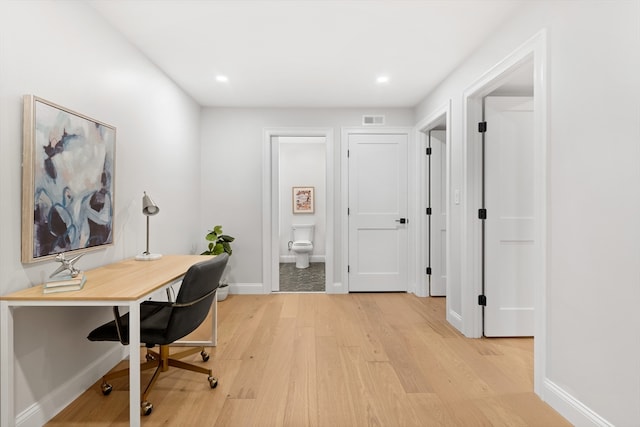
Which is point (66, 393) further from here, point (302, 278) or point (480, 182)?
point (302, 278)

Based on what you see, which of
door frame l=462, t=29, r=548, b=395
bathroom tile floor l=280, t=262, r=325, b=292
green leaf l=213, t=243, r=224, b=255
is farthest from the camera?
bathroom tile floor l=280, t=262, r=325, b=292

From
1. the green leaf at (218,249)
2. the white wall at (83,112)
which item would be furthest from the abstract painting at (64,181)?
the green leaf at (218,249)

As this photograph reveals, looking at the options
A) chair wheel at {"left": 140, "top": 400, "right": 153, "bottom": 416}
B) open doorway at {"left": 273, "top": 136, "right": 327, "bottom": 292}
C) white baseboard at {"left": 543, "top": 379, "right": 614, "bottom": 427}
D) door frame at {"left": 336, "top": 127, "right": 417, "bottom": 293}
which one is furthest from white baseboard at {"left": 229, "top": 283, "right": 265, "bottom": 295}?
white baseboard at {"left": 543, "top": 379, "right": 614, "bottom": 427}

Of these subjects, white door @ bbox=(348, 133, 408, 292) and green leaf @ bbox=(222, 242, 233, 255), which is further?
white door @ bbox=(348, 133, 408, 292)

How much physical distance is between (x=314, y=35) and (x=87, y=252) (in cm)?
221

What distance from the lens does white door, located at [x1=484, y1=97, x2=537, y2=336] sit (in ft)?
9.19

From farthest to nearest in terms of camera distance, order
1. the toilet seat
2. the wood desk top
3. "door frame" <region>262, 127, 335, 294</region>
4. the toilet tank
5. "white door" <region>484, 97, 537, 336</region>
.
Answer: the toilet tank, the toilet seat, "door frame" <region>262, 127, 335, 294</region>, "white door" <region>484, 97, 537, 336</region>, the wood desk top

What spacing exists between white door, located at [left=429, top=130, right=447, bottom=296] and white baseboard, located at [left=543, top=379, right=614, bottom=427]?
2.28 metres

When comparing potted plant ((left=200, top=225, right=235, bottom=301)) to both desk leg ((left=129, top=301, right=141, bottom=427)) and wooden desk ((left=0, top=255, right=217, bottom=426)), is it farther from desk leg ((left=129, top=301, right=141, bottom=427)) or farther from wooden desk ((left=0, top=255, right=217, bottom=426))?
desk leg ((left=129, top=301, right=141, bottom=427))

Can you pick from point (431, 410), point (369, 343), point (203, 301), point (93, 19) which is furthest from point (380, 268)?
point (93, 19)

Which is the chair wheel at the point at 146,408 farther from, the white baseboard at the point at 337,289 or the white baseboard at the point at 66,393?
the white baseboard at the point at 337,289

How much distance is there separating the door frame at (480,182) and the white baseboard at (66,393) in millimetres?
2828

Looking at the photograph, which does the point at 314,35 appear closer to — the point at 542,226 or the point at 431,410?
the point at 542,226

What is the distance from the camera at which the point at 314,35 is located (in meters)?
2.50
